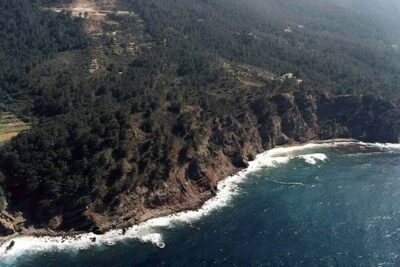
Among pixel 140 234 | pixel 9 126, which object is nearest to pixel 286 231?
pixel 140 234

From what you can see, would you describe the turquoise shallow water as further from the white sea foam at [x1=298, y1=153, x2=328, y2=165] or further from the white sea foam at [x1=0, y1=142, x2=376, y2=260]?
the white sea foam at [x1=298, y1=153, x2=328, y2=165]

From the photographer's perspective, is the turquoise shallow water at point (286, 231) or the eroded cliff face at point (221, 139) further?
the eroded cliff face at point (221, 139)

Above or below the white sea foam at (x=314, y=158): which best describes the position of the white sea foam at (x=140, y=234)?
below

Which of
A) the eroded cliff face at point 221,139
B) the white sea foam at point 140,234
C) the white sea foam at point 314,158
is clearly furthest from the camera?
the white sea foam at point 314,158

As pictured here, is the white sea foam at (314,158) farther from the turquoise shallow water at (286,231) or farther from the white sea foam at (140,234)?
the white sea foam at (140,234)

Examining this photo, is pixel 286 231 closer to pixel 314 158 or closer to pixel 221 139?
pixel 221 139

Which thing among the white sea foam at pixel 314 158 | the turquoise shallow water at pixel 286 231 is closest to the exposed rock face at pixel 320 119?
the white sea foam at pixel 314 158

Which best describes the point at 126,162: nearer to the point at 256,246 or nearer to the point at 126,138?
the point at 126,138
